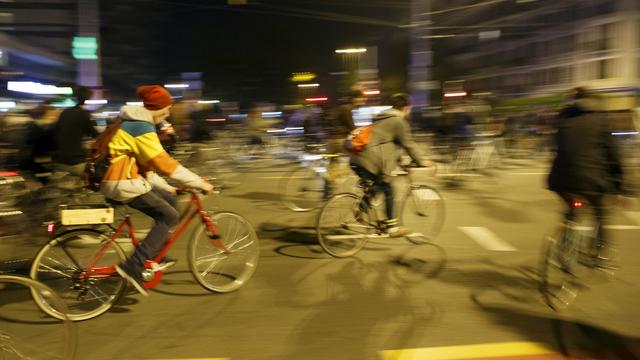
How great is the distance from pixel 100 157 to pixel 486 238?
4.82 m

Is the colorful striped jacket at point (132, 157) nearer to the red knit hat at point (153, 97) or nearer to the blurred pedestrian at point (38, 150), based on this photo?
the red knit hat at point (153, 97)

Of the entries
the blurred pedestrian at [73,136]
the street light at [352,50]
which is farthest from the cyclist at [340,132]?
the street light at [352,50]

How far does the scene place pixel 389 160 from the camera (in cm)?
622

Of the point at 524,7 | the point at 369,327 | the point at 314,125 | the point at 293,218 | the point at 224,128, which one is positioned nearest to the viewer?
the point at 369,327

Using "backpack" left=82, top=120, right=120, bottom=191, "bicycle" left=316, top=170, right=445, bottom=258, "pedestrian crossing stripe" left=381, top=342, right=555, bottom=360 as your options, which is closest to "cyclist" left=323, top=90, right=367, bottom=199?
"bicycle" left=316, top=170, right=445, bottom=258

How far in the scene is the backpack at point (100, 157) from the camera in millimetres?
4453

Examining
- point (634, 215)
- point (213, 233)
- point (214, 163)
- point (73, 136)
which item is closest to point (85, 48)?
point (214, 163)

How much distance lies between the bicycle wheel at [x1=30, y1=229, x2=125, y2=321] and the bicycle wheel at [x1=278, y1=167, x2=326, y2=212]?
4500 millimetres

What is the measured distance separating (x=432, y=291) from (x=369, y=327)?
3.41 ft

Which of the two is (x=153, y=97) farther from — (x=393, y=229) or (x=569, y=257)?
(x=569, y=257)

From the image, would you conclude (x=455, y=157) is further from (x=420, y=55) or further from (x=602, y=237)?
(x=420, y=55)

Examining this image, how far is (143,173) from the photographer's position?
468cm

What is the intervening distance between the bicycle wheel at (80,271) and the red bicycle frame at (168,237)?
2 cm

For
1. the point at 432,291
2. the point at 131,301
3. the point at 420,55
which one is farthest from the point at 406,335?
the point at 420,55
